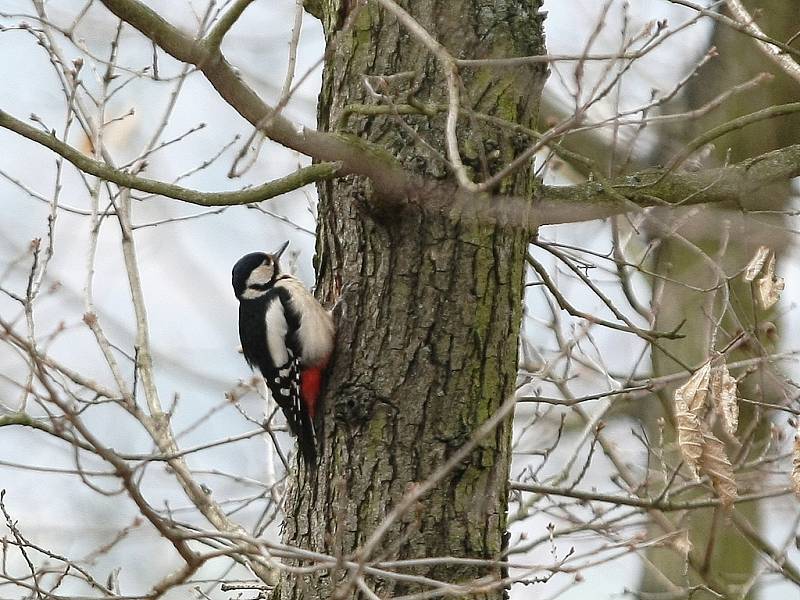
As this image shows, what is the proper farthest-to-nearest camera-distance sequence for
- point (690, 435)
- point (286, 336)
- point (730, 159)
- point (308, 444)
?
point (730, 159), point (286, 336), point (308, 444), point (690, 435)

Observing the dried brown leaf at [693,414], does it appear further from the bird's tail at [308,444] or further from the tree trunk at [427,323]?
the bird's tail at [308,444]

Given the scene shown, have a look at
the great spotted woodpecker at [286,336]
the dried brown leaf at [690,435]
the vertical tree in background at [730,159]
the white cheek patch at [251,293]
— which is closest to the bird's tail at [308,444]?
the great spotted woodpecker at [286,336]

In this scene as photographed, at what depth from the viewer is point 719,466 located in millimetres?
3027

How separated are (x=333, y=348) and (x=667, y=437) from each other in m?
4.29

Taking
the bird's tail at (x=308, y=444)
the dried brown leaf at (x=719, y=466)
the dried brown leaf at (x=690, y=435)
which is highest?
the bird's tail at (x=308, y=444)

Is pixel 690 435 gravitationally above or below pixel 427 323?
below

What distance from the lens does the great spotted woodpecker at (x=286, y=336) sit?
12.8ft

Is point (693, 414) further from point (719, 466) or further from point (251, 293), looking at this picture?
point (251, 293)

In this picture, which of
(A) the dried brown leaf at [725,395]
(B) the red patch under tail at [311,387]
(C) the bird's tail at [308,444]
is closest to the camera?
(A) the dried brown leaf at [725,395]

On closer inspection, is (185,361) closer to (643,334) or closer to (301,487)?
(301,487)

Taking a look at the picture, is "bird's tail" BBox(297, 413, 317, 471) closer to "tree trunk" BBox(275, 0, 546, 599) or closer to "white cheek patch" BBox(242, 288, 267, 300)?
"tree trunk" BBox(275, 0, 546, 599)

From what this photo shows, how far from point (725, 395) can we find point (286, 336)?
7.31ft

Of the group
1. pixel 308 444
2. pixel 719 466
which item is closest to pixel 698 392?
pixel 719 466

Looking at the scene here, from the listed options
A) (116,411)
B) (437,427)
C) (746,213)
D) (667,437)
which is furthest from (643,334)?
(116,411)
